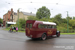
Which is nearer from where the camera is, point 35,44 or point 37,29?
point 35,44

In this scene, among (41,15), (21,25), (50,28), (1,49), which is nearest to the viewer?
(1,49)

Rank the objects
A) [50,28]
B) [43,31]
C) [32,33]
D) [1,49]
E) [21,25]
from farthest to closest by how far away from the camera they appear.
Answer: [21,25]
[50,28]
[43,31]
[32,33]
[1,49]

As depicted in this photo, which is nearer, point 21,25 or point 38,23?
point 38,23

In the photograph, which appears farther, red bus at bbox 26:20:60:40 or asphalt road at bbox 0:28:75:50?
red bus at bbox 26:20:60:40

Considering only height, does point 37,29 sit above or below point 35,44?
above

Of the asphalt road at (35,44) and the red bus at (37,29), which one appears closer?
the asphalt road at (35,44)

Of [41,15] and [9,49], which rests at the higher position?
[41,15]

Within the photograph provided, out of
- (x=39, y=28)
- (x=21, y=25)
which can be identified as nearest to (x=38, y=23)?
(x=39, y=28)

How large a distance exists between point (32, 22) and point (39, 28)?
1211 mm

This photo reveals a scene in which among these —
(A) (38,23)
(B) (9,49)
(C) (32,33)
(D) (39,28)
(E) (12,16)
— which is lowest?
(B) (9,49)

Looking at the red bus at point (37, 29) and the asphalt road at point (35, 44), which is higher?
the red bus at point (37, 29)

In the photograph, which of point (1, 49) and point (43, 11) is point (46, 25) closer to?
point (1, 49)

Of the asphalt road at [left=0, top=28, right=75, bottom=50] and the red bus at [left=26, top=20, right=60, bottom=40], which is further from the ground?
the red bus at [left=26, top=20, right=60, bottom=40]

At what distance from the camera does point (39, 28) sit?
9.54 metres
